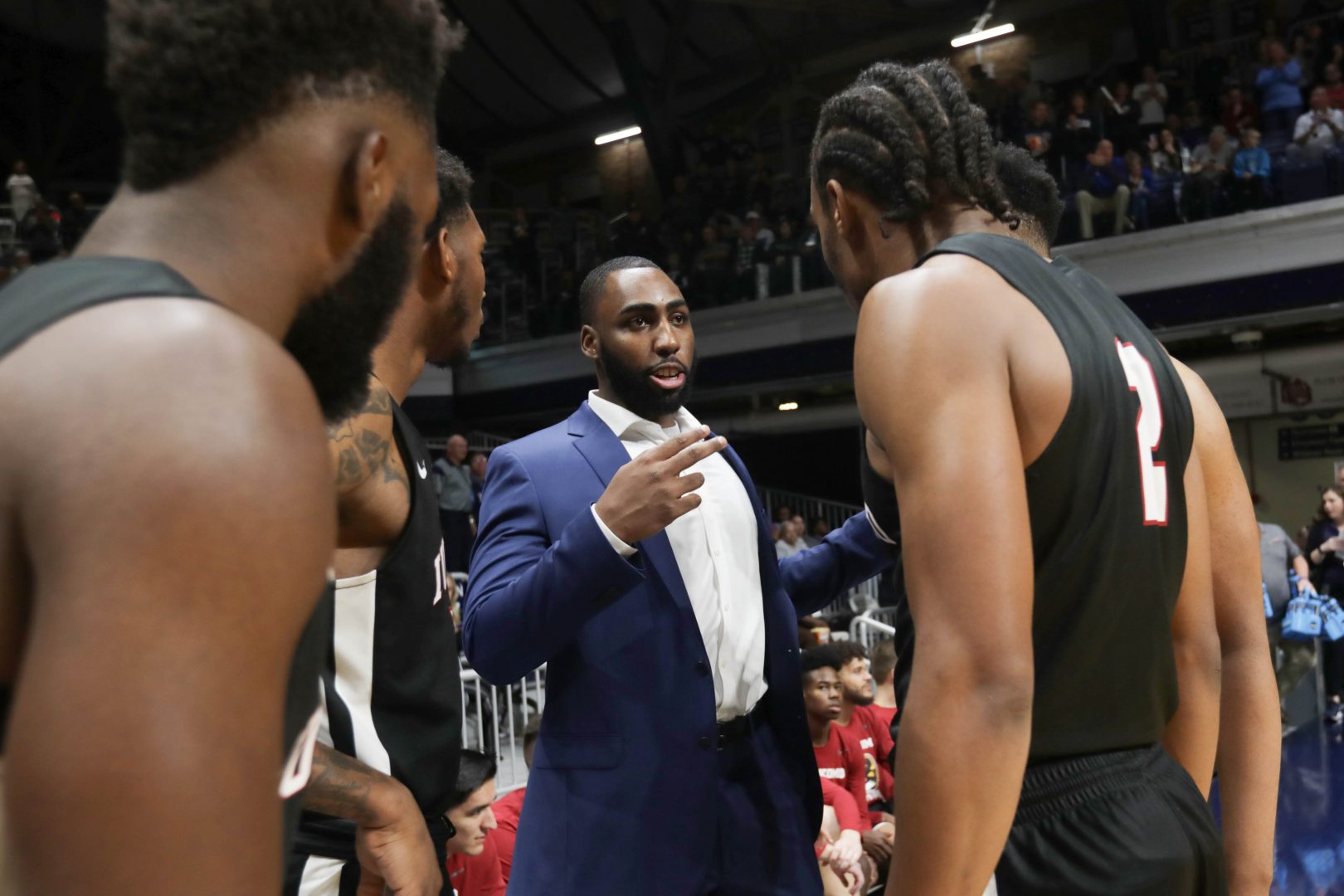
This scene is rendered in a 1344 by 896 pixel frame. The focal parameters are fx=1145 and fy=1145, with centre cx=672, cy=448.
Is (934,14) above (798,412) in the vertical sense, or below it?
above

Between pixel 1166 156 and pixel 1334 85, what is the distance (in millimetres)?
1876

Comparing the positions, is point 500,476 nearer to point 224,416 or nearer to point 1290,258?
point 224,416

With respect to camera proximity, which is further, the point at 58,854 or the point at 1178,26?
the point at 1178,26

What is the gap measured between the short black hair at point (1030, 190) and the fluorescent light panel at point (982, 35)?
1730 centimetres

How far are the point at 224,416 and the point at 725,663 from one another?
176 centimetres

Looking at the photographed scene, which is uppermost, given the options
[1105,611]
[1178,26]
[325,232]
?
[1178,26]

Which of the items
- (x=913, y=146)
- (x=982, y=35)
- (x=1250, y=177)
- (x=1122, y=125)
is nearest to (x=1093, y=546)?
(x=913, y=146)

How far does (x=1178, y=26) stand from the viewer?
1667cm

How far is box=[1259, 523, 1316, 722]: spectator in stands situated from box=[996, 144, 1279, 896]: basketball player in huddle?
7017mm

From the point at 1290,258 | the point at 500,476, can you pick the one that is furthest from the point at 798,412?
the point at 500,476

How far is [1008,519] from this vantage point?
133 cm

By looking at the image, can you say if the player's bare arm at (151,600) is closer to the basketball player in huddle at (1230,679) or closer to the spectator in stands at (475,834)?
the basketball player in huddle at (1230,679)

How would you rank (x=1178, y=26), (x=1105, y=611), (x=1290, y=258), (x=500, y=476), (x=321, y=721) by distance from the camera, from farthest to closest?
(x=1178, y=26), (x=1290, y=258), (x=500, y=476), (x=321, y=721), (x=1105, y=611)

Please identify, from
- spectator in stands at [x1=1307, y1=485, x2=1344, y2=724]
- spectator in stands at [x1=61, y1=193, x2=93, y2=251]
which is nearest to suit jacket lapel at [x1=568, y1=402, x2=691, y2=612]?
spectator in stands at [x1=1307, y1=485, x2=1344, y2=724]
